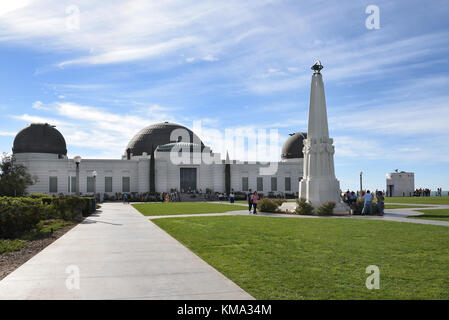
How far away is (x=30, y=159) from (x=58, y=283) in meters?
51.0

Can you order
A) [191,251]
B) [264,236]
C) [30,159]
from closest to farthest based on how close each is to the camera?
[191,251]
[264,236]
[30,159]

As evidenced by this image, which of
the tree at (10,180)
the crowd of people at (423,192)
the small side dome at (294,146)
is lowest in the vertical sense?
the crowd of people at (423,192)

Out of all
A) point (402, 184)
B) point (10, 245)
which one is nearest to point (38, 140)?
point (10, 245)

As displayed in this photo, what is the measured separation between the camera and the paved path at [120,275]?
18.3 feet

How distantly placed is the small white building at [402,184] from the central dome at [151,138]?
3444 cm

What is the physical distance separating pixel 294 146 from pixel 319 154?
43.0 metres

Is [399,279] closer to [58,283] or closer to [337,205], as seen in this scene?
[58,283]

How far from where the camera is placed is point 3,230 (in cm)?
1294

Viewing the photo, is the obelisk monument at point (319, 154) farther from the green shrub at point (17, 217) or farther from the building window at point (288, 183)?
the building window at point (288, 183)

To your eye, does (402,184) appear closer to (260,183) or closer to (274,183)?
(274,183)

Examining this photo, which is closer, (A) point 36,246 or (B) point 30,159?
(A) point 36,246

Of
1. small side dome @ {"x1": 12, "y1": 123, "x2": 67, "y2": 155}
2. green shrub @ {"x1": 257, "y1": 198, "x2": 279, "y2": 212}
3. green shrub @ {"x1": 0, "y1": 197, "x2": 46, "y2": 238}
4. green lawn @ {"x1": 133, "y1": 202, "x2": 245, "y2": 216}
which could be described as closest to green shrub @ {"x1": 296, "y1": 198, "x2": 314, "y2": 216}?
green shrub @ {"x1": 257, "y1": 198, "x2": 279, "y2": 212}

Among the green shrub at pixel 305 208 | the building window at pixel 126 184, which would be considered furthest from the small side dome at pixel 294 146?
the green shrub at pixel 305 208
